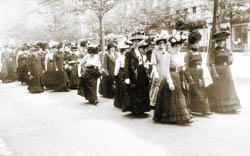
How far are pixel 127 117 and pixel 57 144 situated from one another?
2590mm

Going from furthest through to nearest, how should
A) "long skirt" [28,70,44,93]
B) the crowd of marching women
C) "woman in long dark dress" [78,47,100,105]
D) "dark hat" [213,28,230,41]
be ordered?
"long skirt" [28,70,44,93] → "woman in long dark dress" [78,47,100,105] → "dark hat" [213,28,230,41] → the crowd of marching women

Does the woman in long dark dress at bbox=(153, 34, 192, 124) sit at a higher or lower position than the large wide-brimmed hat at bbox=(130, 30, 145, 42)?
lower

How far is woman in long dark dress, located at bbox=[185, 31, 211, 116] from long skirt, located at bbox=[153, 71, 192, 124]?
833mm

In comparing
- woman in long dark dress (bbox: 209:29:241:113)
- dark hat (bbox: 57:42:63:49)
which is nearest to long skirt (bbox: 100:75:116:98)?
dark hat (bbox: 57:42:63:49)

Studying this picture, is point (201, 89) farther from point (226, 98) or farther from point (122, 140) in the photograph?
point (122, 140)

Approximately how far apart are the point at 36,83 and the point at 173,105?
8.70 metres

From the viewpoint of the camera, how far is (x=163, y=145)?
19.0ft

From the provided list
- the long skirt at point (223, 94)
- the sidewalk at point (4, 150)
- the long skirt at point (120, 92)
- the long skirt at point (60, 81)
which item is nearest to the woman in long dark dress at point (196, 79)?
the long skirt at point (223, 94)

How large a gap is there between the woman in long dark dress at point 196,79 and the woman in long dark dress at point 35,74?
8.08 meters

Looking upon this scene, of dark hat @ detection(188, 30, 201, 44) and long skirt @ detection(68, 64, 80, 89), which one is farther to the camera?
long skirt @ detection(68, 64, 80, 89)

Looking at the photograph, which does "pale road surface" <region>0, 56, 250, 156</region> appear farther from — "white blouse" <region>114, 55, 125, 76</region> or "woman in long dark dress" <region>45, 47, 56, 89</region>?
"woman in long dark dress" <region>45, 47, 56, 89</region>

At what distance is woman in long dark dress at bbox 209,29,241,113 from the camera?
803cm

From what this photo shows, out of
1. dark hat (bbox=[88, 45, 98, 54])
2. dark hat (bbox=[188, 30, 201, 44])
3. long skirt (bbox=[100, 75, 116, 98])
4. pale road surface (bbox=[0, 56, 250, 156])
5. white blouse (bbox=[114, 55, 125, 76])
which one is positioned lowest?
pale road surface (bbox=[0, 56, 250, 156])

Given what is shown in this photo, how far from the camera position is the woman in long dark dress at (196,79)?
795 centimetres
